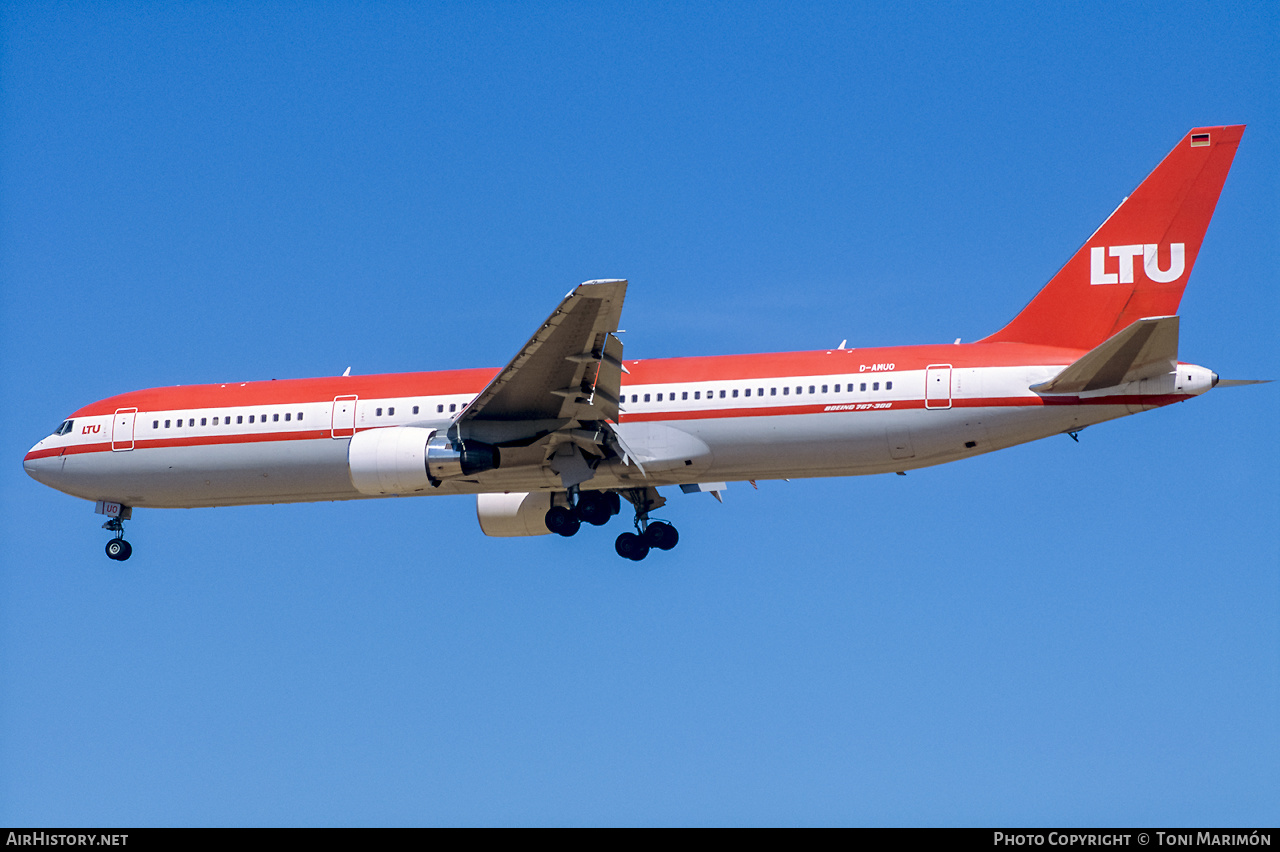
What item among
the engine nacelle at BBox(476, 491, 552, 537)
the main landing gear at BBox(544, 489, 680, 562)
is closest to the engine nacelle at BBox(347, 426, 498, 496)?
the main landing gear at BBox(544, 489, 680, 562)

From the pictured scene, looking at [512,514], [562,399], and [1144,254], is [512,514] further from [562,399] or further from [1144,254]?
[1144,254]

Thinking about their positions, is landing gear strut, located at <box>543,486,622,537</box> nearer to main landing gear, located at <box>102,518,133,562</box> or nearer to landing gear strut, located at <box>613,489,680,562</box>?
landing gear strut, located at <box>613,489,680,562</box>

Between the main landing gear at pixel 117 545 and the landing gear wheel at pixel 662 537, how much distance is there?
11.1m

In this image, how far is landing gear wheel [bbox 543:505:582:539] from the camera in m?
30.2

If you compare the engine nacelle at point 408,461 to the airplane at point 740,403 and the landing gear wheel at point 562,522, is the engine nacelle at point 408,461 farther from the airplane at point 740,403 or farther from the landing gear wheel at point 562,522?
the landing gear wheel at point 562,522

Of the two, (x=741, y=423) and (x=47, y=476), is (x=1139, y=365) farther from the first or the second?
(x=47, y=476)

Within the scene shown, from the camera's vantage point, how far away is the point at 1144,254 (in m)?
28.1

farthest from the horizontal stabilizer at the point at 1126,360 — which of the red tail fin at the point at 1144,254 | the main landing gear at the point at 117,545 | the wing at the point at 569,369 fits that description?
the main landing gear at the point at 117,545

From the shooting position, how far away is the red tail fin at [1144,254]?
2775 cm

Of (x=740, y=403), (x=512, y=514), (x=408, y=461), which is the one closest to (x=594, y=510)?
(x=512, y=514)

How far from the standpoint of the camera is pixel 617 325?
2614cm

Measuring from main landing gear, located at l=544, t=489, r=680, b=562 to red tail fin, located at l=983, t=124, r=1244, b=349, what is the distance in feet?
27.7

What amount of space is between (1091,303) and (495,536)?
44.2 ft
